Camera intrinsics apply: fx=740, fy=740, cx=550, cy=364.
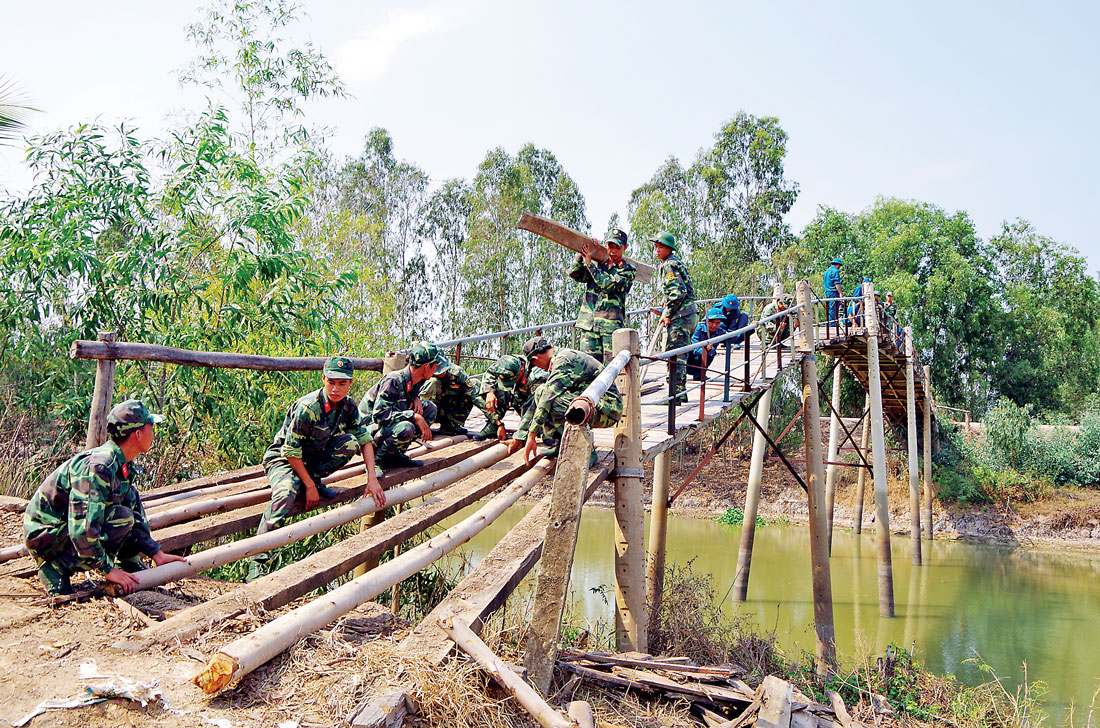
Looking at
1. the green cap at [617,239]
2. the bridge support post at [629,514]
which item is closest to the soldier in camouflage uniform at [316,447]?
the bridge support post at [629,514]

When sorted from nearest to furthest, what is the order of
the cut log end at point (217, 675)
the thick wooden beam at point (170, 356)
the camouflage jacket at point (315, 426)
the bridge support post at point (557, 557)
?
the cut log end at point (217, 675)
the bridge support post at point (557, 557)
the thick wooden beam at point (170, 356)
the camouflage jacket at point (315, 426)

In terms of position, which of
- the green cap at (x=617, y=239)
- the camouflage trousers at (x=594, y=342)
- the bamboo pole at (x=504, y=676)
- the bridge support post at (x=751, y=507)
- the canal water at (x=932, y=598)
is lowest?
the canal water at (x=932, y=598)

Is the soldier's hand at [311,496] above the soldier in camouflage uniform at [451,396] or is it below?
below

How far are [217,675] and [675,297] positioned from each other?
20.2 feet

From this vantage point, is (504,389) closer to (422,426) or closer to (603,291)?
(422,426)

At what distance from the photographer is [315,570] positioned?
3.55 m

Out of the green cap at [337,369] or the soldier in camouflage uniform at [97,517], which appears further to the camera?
the green cap at [337,369]

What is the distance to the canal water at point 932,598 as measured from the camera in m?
10.2

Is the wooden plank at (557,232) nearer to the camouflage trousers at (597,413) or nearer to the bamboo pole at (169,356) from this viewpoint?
the camouflage trousers at (597,413)

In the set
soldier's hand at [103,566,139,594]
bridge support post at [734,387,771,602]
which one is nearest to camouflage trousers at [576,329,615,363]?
soldier's hand at [103,566,139,594]

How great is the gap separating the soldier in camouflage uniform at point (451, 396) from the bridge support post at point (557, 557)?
11.8 ft

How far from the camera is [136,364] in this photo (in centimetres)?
734

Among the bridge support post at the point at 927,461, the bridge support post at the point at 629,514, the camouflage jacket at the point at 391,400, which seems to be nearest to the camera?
the bridge support post at the point at 629,514

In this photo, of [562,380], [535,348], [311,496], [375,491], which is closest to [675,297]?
[535,348]
